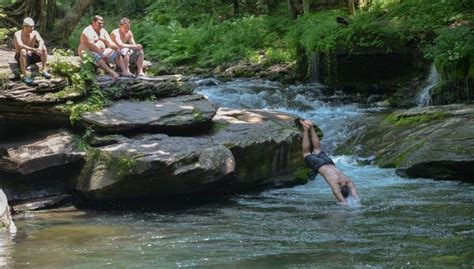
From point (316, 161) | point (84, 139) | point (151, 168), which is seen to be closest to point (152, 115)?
point (84, 139)

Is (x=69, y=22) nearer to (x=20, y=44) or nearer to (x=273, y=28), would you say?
(x=273, y=28)

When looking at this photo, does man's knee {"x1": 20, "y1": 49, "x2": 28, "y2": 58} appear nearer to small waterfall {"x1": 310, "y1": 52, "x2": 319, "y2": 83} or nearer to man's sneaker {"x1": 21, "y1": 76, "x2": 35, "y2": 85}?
man's sneaker {"x1": 21, "y1": 76, "x2": 35, "y2": 85}

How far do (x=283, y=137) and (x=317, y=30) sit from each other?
31.4ft

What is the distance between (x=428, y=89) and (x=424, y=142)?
16.6 ft

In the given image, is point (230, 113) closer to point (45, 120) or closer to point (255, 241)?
point (45, 120)

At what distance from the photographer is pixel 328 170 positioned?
10.9m

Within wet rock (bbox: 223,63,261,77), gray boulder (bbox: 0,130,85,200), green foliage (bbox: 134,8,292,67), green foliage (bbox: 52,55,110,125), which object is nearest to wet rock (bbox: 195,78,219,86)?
wet rock (bbox: 223,63,261,77)

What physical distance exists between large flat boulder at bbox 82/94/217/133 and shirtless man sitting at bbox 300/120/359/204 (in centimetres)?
180

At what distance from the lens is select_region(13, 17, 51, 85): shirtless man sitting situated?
37.2 ft

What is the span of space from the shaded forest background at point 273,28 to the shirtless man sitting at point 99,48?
3117 millimetres

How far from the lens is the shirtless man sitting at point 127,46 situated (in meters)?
13.3

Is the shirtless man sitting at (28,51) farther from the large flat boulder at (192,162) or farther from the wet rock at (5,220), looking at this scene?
the wet rock at (5,220)

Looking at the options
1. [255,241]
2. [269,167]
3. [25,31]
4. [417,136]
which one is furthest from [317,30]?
[255,241]

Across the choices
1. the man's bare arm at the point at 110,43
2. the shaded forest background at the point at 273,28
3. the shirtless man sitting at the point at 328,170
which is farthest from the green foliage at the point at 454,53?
the man's bare arm at the point at 110,43
